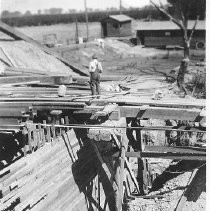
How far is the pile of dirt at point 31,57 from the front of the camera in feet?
74.3

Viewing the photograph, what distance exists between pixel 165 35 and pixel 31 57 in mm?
27504

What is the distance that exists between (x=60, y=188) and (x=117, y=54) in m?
35.6

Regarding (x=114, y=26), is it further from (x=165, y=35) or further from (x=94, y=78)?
(x=94, y=78)

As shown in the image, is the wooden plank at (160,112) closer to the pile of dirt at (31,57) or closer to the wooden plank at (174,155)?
the wooden plank at (174,155)

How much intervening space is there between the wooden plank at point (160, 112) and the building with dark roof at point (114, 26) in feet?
153

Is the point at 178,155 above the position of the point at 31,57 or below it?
below

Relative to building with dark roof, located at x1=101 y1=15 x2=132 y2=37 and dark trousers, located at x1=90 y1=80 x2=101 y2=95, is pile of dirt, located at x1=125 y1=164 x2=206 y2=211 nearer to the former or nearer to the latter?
dark trousers, located at x1=90 y1=80 x2=101 y2=95

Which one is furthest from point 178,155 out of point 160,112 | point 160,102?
point 160,102

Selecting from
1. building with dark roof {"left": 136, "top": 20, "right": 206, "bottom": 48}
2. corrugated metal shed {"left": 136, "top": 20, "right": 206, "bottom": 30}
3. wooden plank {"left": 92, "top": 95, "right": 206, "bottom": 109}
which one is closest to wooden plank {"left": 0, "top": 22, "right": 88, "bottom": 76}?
wooden plank {"left": 92, "top": 95, "right": 206, "bottom": 109}

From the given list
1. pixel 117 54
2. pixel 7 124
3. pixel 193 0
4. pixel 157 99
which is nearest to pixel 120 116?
pixel 157 99

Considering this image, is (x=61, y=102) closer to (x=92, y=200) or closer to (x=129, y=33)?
(x=92, y=200)

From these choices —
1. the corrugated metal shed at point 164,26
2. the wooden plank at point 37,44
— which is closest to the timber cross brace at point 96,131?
the wooden plank at point 37,44

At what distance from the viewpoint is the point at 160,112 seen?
29.7ft

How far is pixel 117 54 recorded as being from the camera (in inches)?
1715
